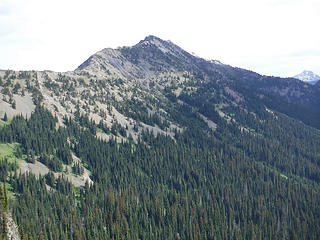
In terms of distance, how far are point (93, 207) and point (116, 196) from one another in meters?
19.8

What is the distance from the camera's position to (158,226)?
554 ft

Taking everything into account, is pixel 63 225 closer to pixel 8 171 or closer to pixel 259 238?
pixel 8 171

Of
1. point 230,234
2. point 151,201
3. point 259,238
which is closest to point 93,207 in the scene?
point 151,201

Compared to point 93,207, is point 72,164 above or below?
above

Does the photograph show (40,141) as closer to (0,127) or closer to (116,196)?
(0,127)

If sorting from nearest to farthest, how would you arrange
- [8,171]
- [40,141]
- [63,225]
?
[63,225] → [8,171] → [40,141]

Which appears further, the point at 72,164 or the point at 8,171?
the point at 72,164

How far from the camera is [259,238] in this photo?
161000 millimetres

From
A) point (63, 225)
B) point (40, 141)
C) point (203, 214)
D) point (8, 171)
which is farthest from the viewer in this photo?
point (40, 141)

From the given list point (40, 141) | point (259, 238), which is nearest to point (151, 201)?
point (259, 238)

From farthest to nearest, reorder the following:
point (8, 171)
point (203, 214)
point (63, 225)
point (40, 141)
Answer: point (40, 141), point (203, 214), point (8, 171), point (63, 225)

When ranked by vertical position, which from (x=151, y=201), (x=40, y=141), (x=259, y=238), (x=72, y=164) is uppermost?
(x=40, y=141)

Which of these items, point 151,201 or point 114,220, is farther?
point 151,201

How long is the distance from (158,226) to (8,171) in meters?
79.4
